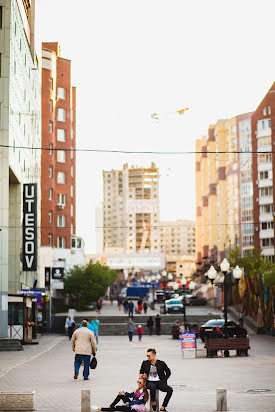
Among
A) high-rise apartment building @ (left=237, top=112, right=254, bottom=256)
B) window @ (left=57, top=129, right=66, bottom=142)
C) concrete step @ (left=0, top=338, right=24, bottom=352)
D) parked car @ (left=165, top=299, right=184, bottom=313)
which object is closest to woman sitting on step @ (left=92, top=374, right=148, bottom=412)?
concrete step @ (left=0, top=338, right=24, bottom=352)

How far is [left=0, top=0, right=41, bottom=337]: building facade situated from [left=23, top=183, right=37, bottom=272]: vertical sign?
0.46 m

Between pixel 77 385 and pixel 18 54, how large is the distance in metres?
30.2

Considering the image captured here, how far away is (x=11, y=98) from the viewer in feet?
134

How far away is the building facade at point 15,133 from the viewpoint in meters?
38.7

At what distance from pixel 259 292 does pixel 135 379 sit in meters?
36.5

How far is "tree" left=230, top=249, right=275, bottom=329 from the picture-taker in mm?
52000

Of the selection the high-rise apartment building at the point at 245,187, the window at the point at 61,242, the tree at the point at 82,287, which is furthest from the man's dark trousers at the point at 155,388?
the high-rise apartment building at the point at 245,187

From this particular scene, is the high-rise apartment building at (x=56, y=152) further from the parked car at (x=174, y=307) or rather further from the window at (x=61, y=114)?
the parked car at (x=174, y=307)

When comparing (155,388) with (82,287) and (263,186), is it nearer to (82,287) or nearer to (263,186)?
(82,287)

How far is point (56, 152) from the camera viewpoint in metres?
89.8

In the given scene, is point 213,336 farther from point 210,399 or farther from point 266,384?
point 210,399

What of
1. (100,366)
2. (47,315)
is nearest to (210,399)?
(100,366)

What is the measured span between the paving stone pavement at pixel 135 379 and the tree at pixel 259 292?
771 inches

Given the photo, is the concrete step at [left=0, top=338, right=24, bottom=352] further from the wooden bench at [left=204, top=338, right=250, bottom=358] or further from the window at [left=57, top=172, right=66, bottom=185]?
the window at [left=57, top=172, right=66, bottom=185]
